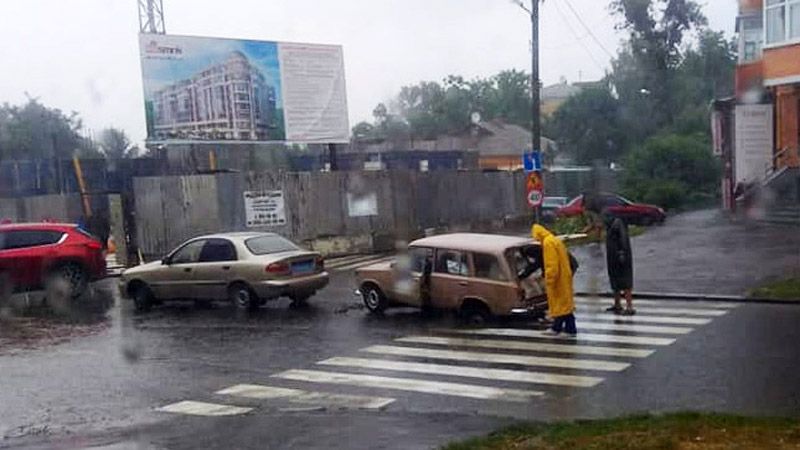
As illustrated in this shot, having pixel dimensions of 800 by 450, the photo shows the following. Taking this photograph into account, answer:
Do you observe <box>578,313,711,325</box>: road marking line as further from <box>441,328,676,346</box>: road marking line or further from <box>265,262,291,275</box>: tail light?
<box>265,262,291,275</box>: tail light

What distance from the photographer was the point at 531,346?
A: 14023 millimetres

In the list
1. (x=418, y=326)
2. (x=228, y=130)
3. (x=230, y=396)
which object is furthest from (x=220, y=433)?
(x=228, y=130)

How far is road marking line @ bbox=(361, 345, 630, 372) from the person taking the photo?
489 inches

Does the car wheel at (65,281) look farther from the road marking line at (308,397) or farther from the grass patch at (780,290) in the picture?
the grass patch at (780,290)

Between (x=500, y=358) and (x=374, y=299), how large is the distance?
5.18 meters

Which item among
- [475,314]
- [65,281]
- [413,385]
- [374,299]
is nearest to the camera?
[413,385]

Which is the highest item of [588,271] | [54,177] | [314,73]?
[314,73]

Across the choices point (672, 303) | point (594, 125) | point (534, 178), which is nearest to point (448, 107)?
point (594, 125)

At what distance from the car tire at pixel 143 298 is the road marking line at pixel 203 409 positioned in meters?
9.72

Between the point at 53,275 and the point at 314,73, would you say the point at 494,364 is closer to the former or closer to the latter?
the point at 53,275

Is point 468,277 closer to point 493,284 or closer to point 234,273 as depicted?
point 493,284

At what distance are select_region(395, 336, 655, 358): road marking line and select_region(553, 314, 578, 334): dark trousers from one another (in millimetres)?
682

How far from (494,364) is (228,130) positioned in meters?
21.7

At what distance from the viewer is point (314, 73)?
115 ft
